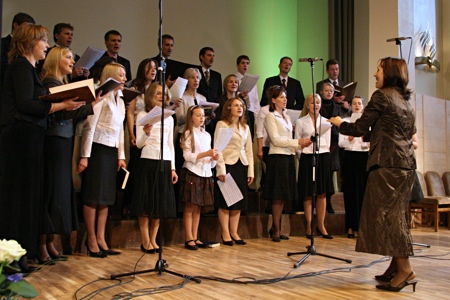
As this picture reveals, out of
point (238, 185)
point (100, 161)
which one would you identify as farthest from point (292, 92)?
point (100, 161)

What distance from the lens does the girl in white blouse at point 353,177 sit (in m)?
5.05

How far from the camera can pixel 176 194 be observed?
446cm

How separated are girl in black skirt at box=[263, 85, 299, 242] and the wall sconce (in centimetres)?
389

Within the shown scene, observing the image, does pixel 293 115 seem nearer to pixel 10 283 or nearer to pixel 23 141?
pixel 23 141

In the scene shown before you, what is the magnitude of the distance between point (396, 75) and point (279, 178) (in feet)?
6.57

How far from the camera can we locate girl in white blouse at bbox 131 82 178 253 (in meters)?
3.86

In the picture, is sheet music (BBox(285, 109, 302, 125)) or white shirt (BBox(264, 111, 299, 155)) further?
sheet music (BBox(285, 109, 302, 125))

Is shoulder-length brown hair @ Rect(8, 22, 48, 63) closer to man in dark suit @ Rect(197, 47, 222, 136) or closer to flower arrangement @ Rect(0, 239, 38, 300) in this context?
flower arrangement @ Rect(0, 239, 38, 300)

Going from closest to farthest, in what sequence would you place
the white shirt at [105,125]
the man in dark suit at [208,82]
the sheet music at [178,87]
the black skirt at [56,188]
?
the black skirt at [56,188] < the white shirt at [105,125] < the sheet music at [178,87] < the man in dark suit at [208,82]

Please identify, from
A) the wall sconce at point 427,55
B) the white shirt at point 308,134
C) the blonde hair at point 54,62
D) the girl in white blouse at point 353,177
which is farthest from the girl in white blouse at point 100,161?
the wall sconce at point 427,55

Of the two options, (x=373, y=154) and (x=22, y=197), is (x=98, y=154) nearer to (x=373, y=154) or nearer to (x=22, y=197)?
(x=22, y=197)

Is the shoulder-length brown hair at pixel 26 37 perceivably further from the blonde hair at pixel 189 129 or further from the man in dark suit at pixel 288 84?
the man in dark suit at pixel 288 84

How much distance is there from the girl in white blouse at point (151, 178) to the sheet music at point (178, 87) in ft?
0.71

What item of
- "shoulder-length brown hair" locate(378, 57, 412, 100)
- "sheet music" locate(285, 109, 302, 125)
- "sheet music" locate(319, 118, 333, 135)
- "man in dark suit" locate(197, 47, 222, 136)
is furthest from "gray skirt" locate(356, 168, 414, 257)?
"man in dark suit" locate(197, 47, 222, 136)
